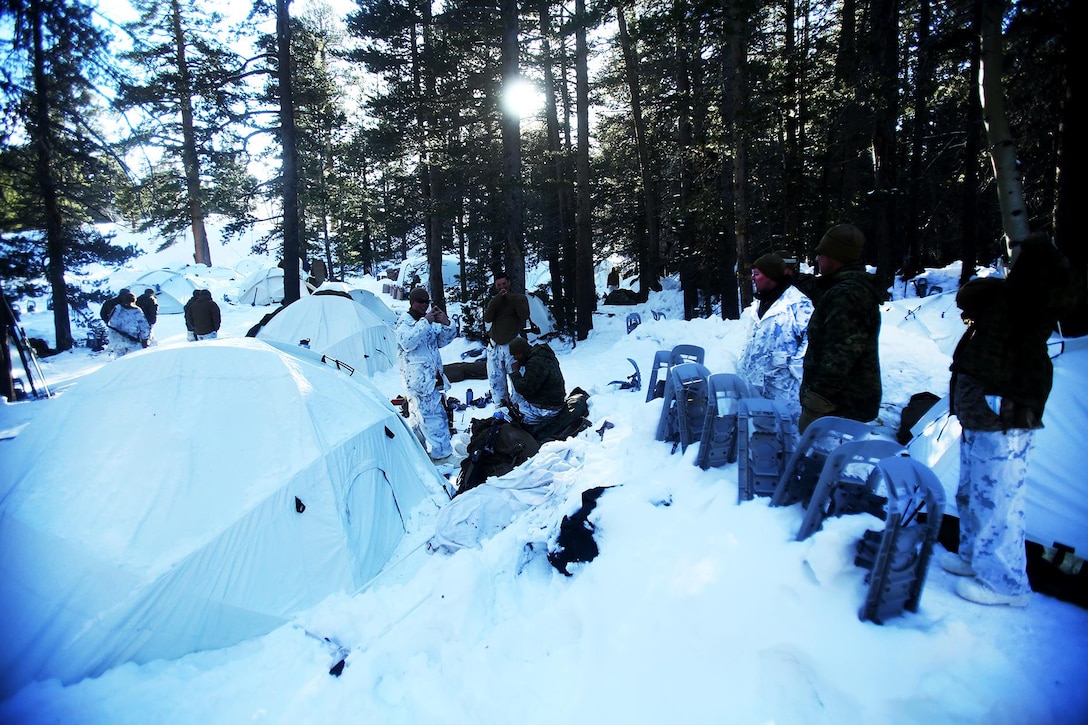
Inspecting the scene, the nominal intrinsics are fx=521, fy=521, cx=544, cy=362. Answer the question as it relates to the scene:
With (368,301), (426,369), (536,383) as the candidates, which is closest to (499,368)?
(426,369)

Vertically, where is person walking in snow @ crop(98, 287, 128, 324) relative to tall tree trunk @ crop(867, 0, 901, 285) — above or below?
below

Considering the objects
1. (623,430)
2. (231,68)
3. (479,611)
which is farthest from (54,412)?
(231,68)

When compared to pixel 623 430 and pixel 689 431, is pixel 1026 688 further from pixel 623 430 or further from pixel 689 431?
pixel 623 430

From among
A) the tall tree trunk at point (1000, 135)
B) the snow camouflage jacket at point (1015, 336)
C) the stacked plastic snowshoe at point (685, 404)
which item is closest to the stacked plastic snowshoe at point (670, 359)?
the stacked plastic snowshoe at point (685, 404)

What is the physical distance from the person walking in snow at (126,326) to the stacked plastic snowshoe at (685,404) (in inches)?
397

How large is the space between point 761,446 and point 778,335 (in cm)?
124

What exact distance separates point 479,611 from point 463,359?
31.2 ft

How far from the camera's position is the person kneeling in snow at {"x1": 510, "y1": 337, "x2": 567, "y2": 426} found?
6.18 m

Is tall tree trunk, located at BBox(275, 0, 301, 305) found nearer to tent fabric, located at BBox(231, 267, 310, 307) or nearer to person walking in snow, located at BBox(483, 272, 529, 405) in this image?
person walking in snow, located at BBox(483, 272, 529, 405)

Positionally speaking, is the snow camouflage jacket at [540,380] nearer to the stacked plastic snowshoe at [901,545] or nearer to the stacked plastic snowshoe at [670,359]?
the stacked plastic snowshoe at [670,359]

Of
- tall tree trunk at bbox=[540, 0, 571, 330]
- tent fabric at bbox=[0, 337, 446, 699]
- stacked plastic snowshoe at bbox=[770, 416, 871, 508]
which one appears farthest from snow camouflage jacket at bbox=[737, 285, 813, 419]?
tall tree trunk at bbox=[540, 0, 571, 330]

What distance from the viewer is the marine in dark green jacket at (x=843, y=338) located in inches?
115

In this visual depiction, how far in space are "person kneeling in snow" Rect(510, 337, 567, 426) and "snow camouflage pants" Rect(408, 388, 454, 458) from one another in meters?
1.19

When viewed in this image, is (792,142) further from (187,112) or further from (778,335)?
(187,112)
